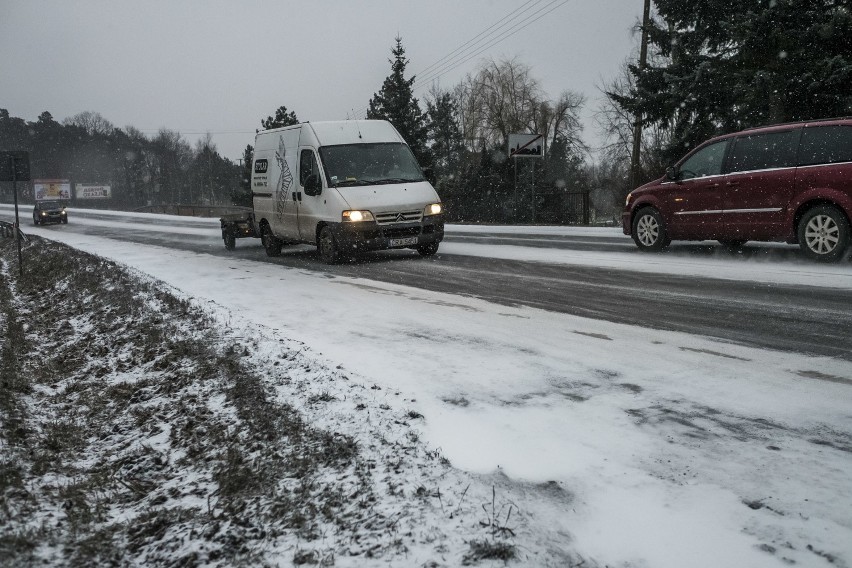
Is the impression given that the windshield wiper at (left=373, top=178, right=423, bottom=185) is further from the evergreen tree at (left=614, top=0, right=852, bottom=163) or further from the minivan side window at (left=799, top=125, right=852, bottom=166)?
the evergreen tree at (left=614, top=0, right=852, bottom=163)

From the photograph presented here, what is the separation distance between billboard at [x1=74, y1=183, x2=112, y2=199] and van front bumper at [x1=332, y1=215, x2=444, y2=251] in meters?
106

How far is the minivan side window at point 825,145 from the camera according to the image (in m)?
8.92

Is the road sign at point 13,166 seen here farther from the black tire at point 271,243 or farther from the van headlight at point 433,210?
the van headlight at point 433,210

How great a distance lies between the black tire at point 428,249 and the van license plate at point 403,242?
67cm

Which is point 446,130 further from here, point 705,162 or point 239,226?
point 705,162

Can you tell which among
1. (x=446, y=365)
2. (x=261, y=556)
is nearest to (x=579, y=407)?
(x=446, y=365)

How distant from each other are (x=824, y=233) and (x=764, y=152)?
1621 millimetres

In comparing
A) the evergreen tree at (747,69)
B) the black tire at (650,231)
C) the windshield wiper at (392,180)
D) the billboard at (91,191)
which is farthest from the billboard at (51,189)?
the black tire at (650,231)

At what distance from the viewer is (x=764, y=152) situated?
9930 millimetres

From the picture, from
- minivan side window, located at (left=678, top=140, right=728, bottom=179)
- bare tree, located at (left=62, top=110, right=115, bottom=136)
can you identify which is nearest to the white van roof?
minivan side window, located at (left=678, top=140, right=728, bottom=179)

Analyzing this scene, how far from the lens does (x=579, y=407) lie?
3.80 metres

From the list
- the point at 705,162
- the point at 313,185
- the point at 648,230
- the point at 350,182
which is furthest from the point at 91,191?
the point at 705,162

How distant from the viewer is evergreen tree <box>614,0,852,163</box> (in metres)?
14.9

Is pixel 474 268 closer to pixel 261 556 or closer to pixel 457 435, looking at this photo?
pixel 457 435
